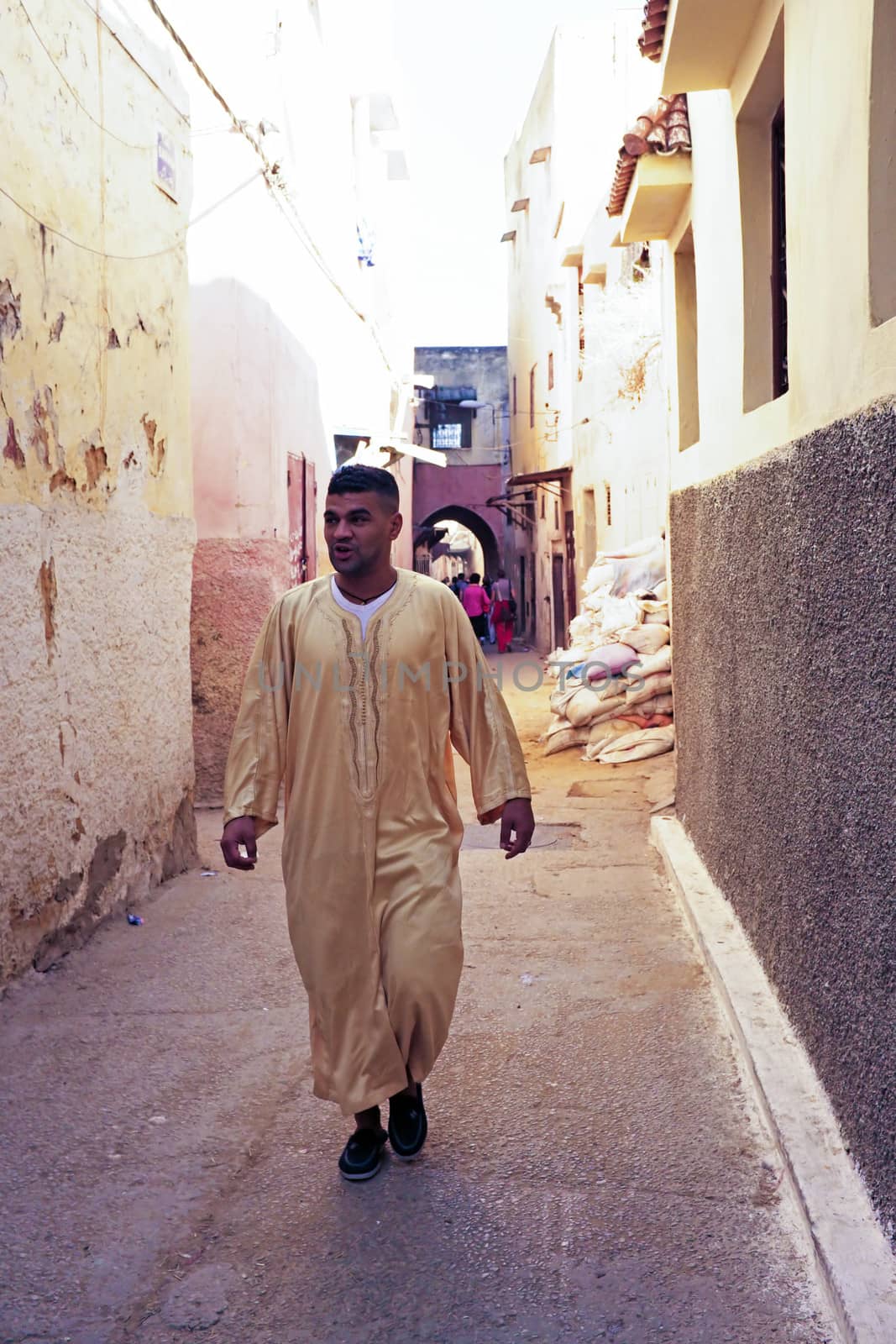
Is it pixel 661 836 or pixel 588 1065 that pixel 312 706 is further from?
pixel 661 836

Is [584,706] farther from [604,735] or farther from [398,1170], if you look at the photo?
[398,1170]

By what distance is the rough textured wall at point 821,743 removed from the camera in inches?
112

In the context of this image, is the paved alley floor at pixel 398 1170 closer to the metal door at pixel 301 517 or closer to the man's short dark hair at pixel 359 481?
the man's short dark hair at pixel 359 481

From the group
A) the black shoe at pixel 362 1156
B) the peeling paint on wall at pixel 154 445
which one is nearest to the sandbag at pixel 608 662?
the peeling paint on wall at pixel 154 445

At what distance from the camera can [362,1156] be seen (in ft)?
10.9

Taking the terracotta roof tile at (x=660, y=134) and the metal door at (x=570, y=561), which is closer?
the terracotta roof tile at (x=660, y=134)

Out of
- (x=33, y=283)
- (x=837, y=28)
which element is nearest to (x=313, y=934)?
(x=837, y=28)

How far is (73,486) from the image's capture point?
533 centimetres

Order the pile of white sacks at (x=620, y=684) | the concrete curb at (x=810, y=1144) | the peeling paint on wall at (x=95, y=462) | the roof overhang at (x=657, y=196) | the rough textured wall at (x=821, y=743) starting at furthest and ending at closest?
the pile of white sacks at (x=620, y=684) < the roof overhang at (x=657, y=196) < the peeling paint on wall at (x=95, y=462) < the rough textured wall at (x=821, y=743) < the concrete curb at (x=810, y=1144)

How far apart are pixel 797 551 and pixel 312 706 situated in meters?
1.49

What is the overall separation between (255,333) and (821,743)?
6944 mm

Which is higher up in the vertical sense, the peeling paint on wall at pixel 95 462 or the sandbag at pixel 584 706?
the peeling paint on wall at pixel 95 462

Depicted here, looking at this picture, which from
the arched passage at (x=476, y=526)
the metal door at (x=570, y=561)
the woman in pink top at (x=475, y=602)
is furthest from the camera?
the arched passage at (x=476, y=526)

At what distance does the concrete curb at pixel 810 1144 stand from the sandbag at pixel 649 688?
18.3ft
